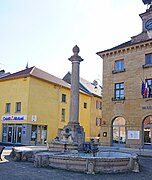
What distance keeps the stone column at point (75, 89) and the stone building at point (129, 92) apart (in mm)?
8767

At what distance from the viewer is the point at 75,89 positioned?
1931 centimetres

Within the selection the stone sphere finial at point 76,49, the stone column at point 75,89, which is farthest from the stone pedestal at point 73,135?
the stone sphere finial at point 76,49

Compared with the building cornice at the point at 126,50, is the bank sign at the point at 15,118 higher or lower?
lower

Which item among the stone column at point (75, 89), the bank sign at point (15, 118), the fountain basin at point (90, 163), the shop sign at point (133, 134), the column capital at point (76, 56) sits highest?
the column capital at point (76, 56)

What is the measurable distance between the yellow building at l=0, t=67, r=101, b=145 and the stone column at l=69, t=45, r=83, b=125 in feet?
41.2

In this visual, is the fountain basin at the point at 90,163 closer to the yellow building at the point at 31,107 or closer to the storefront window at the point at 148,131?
the storefront window at the point at 148,131

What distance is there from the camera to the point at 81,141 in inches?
714

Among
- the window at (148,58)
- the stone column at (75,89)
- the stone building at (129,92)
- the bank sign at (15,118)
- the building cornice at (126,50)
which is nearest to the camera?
the stone column at (75,89)

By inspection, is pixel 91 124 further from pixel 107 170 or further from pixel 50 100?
pixel 107 170

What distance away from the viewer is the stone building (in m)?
25.5

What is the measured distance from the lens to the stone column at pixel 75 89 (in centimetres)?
1902

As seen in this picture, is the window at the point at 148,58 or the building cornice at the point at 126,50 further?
the building cornice at the point at 126,50

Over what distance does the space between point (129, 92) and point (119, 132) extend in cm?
427

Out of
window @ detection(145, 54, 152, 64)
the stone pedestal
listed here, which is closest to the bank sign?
the stone pedestal
